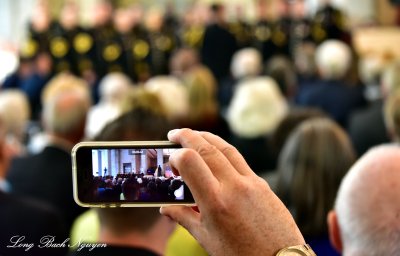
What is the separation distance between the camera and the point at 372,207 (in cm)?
125

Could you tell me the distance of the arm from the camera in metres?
0.73

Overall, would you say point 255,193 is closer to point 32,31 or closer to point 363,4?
point 32,31

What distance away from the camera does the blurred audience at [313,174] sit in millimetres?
2074

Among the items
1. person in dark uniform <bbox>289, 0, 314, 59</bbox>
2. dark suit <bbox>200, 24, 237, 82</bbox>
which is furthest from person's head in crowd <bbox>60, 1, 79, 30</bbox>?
person in dark uniform <bbox>289, 0, 314, 59</bbox>

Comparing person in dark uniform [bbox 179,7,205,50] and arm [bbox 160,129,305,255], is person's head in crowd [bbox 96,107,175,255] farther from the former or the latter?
person in dark uniform [bbox 179,7,205,50]

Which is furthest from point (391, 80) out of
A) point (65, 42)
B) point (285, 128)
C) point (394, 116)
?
point (65, 42)

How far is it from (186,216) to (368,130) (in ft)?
10.6

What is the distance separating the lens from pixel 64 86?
14.9 feet

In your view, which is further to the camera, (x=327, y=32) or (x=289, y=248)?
(x=327, y=32)

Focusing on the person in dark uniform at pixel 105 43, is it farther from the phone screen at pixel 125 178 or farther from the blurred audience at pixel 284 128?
the phone screen at pixel 125 178

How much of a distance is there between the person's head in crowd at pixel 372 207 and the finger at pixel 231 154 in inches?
20.5

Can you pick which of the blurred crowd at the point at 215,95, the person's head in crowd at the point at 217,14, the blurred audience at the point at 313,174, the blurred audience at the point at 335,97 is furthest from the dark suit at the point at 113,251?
the person's head in crowd at the point at 217,14

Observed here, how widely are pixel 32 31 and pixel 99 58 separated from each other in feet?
3.28

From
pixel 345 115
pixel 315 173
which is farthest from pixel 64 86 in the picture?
pixel 315 173
